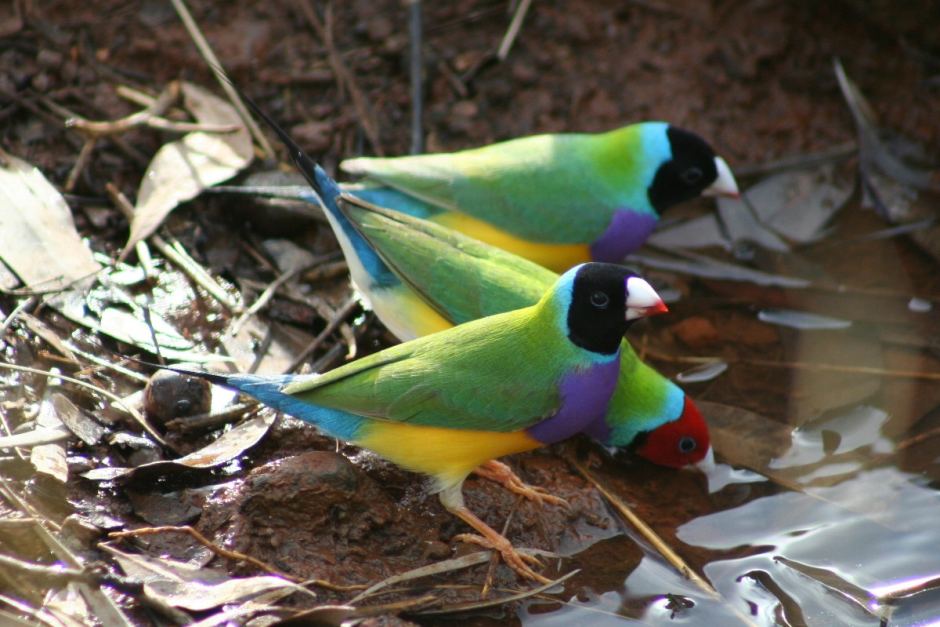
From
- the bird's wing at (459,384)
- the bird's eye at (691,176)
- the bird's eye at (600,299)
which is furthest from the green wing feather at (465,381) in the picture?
the bird's eye at (691,176)

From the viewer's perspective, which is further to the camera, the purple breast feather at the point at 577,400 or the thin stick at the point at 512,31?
the thin stick at the point at 512,31

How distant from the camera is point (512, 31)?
6379mm

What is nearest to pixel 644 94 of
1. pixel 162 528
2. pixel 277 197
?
pixel 277 197

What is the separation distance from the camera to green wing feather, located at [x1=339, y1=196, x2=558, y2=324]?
4449 mm

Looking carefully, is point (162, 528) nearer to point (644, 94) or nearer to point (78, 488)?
point (78, 488)

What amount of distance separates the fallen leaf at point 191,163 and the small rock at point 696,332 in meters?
2.35

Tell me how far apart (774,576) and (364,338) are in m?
2.12

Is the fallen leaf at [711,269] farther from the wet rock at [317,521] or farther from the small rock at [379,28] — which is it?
the wet rock at [317,521]

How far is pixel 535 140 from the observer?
18.3 ft

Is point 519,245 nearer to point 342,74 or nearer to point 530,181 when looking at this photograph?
point 530,181

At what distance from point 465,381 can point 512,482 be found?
0.63 metres

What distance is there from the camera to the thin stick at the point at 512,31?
635 centimetres

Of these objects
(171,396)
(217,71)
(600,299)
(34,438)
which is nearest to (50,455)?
(34,438)

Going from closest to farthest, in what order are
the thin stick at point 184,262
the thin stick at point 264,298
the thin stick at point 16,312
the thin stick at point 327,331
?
the thin stick at point 16,312 → the thin stick at point 327,331 → the thin stick at point 264,298 → the thin stick at point 184,262
